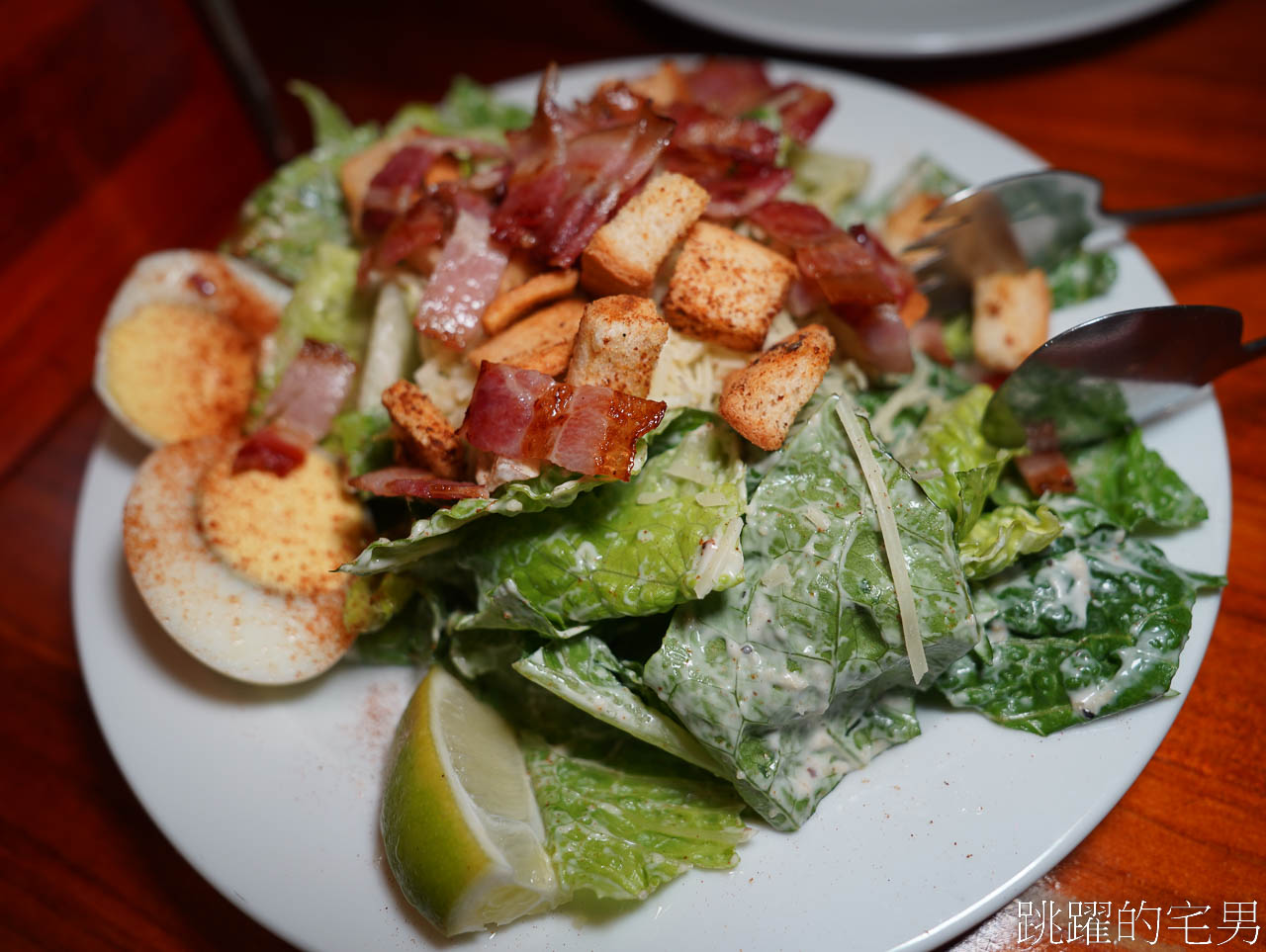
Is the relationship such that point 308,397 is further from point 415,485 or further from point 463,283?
point 415,485

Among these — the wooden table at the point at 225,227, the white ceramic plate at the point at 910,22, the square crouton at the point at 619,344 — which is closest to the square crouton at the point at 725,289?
the square crouton at the point at 619,344

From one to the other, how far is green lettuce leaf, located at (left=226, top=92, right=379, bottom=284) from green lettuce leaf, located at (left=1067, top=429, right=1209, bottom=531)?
98.9 inches

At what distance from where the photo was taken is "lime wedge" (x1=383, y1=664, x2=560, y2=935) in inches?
69.5

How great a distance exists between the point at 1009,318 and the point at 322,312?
213 centimetres

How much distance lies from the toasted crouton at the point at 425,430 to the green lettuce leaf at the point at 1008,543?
1234 millimetres

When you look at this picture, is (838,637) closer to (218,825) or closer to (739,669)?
(739,669)

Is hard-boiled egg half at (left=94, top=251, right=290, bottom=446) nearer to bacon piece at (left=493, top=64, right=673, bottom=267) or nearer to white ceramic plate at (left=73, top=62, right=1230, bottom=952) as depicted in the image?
white ceramic plate at (left=73, top=62, right=1230, bottom=952)

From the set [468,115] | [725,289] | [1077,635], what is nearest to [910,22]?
[468,115]

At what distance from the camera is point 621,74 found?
3504 millimetres

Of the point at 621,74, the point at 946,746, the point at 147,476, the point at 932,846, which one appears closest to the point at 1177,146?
the point at 621,74

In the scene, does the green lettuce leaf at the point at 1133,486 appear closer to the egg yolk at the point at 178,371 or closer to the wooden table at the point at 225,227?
the wooden table at the point at 225,227

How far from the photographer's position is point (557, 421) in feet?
6.49

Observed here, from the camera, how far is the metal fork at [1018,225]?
2682 mm

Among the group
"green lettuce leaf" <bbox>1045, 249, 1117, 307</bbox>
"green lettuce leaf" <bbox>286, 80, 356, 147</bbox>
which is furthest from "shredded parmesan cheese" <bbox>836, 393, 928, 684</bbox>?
"green lettuce leaf" <bbox>286, 80, 356, 147</bbox>
